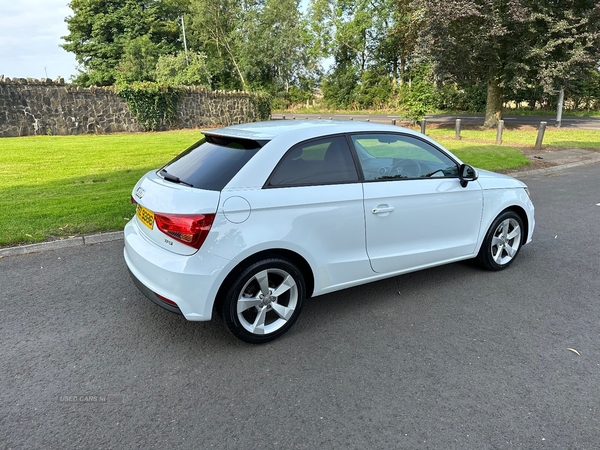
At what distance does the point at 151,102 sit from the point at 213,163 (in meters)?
18.2

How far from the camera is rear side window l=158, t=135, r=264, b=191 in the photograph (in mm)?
3104

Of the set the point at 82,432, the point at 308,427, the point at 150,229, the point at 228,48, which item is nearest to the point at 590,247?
the point at 308,427

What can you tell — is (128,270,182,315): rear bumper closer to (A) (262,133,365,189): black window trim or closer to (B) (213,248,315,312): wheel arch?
(B) (213,248,315,312): wheel arch

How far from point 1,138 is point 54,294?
50.6ft

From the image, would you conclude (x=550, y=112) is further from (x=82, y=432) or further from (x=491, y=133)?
(x=82, y=432)

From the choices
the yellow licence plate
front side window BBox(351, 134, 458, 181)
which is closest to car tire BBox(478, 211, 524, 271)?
front side window BBox(351, 134, 458, 181)

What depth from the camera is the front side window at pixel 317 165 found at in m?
3.22

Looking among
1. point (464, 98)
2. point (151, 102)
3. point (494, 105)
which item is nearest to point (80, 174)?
point (151, 102)

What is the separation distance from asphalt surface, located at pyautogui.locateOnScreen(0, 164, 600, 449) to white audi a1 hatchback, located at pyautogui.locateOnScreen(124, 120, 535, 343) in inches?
14.0

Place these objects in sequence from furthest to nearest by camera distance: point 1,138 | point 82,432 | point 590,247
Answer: point 1,138 < point 590,247 < point 82,432

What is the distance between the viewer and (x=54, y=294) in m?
4.04

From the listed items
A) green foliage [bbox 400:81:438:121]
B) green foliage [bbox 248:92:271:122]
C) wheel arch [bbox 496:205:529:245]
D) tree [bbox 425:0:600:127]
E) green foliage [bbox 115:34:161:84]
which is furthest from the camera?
green foliage [bbox 115:34:161:84]

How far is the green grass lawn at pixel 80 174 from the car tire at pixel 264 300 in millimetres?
3463

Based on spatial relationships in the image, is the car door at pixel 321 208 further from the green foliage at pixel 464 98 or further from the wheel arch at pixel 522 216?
the green foliage at pixel 464 98
